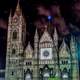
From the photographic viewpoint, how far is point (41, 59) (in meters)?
17.6

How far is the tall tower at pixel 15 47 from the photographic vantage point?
17.8m

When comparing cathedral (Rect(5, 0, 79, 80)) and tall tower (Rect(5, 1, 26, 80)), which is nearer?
cathedral (Rect(5, 0, 79, 80))

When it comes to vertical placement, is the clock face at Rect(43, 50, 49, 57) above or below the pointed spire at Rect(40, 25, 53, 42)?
below

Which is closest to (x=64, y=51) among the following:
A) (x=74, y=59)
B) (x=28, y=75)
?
(x=74, y=59)

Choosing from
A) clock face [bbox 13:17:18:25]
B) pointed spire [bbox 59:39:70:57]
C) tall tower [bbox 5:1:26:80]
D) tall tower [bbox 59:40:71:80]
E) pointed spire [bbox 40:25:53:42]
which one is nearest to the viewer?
tall tower [bbox 59:40:71:80]

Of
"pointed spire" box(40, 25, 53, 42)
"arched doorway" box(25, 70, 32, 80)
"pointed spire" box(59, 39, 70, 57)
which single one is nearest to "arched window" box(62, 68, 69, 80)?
"pointed spire" box(59, 39, 70, 57)

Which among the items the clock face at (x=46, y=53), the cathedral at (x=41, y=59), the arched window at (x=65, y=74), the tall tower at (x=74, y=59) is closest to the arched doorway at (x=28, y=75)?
the cathedral at (x=41, y=59)

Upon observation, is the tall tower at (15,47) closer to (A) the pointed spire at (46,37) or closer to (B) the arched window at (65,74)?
(A) the pointed spire at (46,37)

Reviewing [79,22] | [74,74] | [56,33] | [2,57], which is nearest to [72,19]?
[79,22]

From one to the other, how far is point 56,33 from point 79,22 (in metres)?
2.39

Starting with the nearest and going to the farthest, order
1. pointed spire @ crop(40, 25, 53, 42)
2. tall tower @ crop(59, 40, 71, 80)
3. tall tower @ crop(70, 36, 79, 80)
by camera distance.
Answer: tall tower @ crop(70, 36, 79, 80), tall tower @ crop(59, 40, 71, 80), pointed spire @ crop(40, 25, 53, 42)

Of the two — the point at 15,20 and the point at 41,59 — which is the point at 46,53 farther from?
the point at 15,20

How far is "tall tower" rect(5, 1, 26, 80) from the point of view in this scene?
17.8m

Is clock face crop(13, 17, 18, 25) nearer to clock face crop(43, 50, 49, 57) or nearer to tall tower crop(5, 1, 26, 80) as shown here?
tall tower crop(5, 1, 26, 80)
